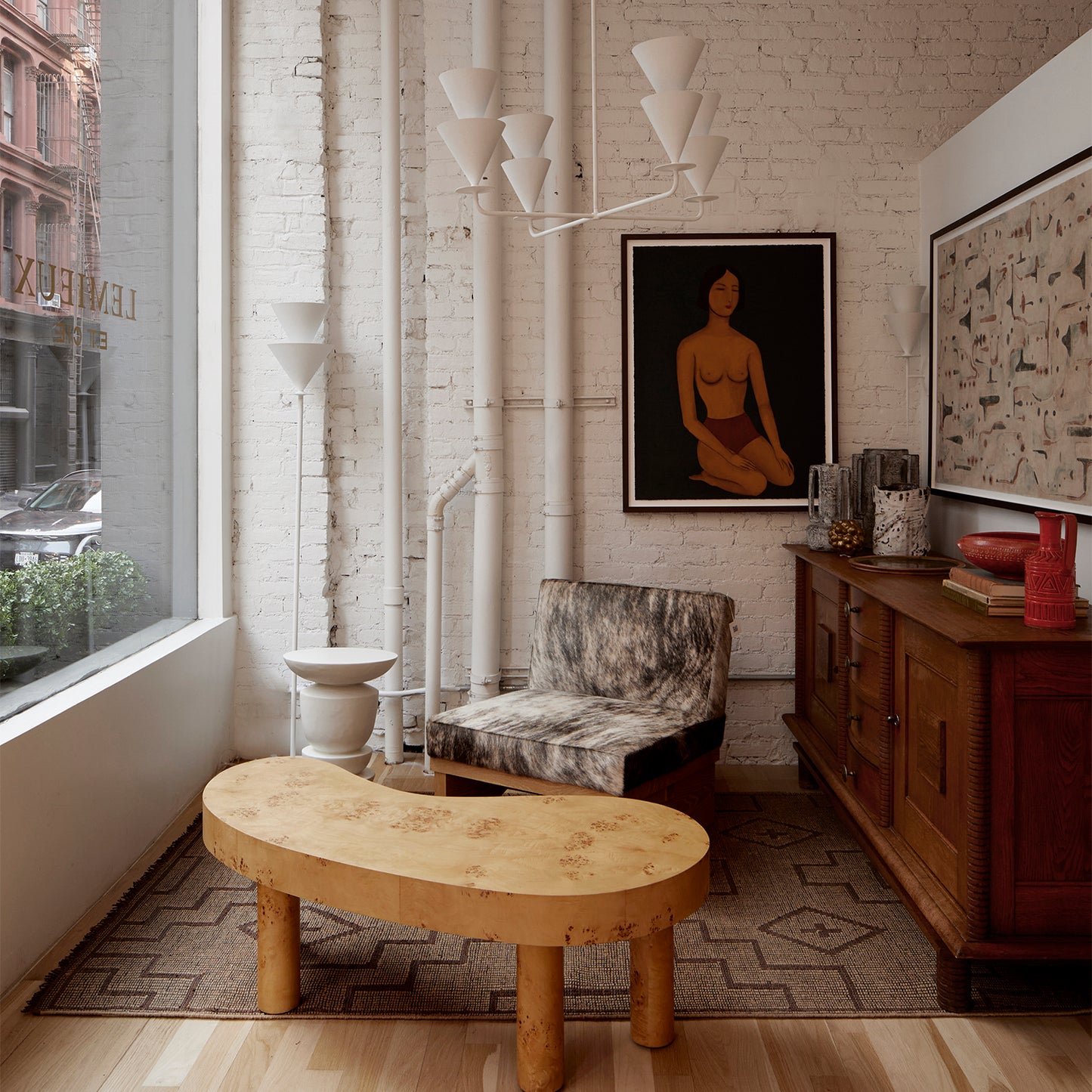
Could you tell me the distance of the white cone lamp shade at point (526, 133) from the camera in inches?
93.4

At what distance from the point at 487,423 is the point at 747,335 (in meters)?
1.09

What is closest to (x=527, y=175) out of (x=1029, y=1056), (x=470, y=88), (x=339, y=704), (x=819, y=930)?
(x=470, y=88)

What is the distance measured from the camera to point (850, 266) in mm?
4219

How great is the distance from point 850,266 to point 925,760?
2.27 m

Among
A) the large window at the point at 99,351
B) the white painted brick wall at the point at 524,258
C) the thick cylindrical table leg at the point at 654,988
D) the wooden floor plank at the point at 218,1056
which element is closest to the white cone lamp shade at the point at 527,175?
the large window at the point at 99,351

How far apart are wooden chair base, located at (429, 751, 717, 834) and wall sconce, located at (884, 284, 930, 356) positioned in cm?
179

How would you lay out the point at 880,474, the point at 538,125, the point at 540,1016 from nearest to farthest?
1. the point at 540,1016
2. the point at 538,125
3. the point at 880,474

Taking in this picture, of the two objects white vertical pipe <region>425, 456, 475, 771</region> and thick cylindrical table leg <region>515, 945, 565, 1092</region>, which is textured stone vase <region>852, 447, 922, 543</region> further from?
thick cylindrical table leg <region>515, 945, 565, 1092</region>

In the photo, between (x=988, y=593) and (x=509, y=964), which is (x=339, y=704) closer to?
(x=509, y=964)

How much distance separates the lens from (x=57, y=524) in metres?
3.04

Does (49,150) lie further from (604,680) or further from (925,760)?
(925,760)

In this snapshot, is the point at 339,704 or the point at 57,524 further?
the point at 339,704

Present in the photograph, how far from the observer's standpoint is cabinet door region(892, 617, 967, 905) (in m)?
2.47

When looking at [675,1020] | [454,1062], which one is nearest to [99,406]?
[454,1062]
